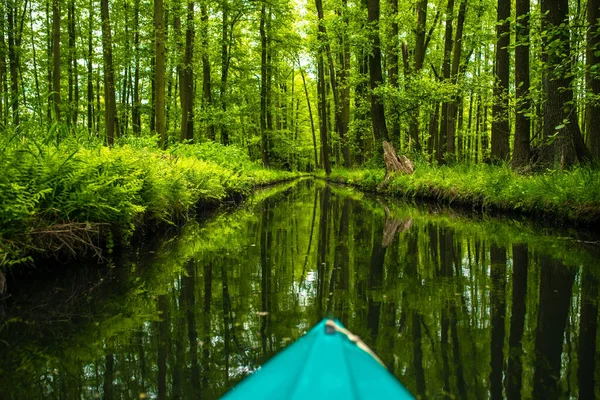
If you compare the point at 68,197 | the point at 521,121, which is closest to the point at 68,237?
the point at 68,197

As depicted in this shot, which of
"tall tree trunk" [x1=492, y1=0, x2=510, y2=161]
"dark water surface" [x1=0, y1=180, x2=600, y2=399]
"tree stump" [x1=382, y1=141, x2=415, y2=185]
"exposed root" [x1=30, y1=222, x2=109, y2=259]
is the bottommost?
"dark water surface" [x1=0, y1=180, x2=600, y2=399]

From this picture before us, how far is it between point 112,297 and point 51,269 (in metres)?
1.19

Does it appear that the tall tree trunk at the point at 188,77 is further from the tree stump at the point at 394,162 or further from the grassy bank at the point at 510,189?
the grassy bank at the point at 510,189

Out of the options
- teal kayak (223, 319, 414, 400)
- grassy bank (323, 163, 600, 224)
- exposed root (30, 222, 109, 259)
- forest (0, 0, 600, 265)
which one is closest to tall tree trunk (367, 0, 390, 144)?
forest (0, 0, 600, 265)

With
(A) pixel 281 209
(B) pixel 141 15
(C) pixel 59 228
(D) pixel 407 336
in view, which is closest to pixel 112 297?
(C) pixel 59 228

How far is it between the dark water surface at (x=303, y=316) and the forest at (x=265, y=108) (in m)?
0.97

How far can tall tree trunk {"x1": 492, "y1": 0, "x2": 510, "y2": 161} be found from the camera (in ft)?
38.3

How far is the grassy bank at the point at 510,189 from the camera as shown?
693 centimetres

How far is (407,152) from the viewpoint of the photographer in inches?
697

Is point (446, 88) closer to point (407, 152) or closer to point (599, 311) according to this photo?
point (407, 152)

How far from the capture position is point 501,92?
12156 mm

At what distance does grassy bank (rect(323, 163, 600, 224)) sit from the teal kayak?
7.14 meters

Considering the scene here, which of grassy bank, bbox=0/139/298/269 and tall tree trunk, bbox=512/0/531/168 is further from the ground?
tall tree trunk, bbox=512/0/531/168

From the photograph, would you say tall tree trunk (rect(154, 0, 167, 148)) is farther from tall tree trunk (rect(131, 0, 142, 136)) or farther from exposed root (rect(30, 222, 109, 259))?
exposed root (rect(30, 222, 109, 259))
